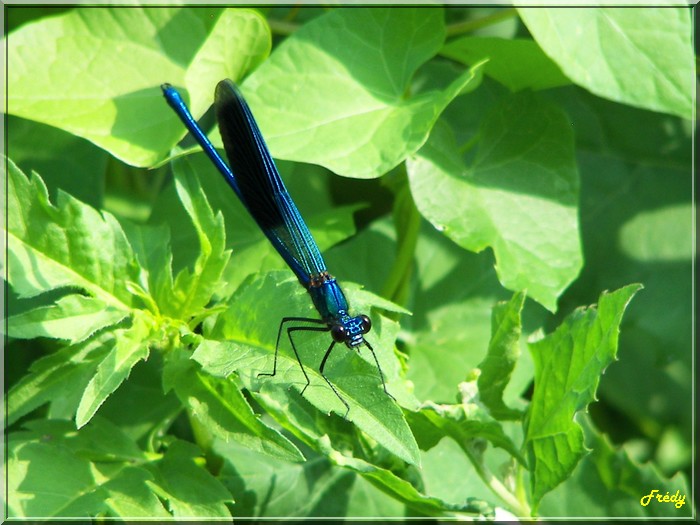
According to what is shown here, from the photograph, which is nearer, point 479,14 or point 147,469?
point 147,469

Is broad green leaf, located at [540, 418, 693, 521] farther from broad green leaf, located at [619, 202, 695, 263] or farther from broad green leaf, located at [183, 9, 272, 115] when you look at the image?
broad green leaf, located at [183, 9, 272, 115]

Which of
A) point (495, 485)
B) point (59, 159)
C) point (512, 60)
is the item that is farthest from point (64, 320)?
point (512, 60)

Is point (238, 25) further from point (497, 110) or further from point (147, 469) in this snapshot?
point (147, 469)

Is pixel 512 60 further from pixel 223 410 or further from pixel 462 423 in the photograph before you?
pixel 223 410

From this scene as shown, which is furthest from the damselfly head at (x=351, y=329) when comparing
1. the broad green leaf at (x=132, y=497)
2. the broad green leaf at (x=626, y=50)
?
the broad green leaf at (x=626, y=50)

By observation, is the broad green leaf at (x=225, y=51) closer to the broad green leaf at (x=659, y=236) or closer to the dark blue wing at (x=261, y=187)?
the dark blue wing at (x=261, y=187)

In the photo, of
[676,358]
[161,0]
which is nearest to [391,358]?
[161,0]
